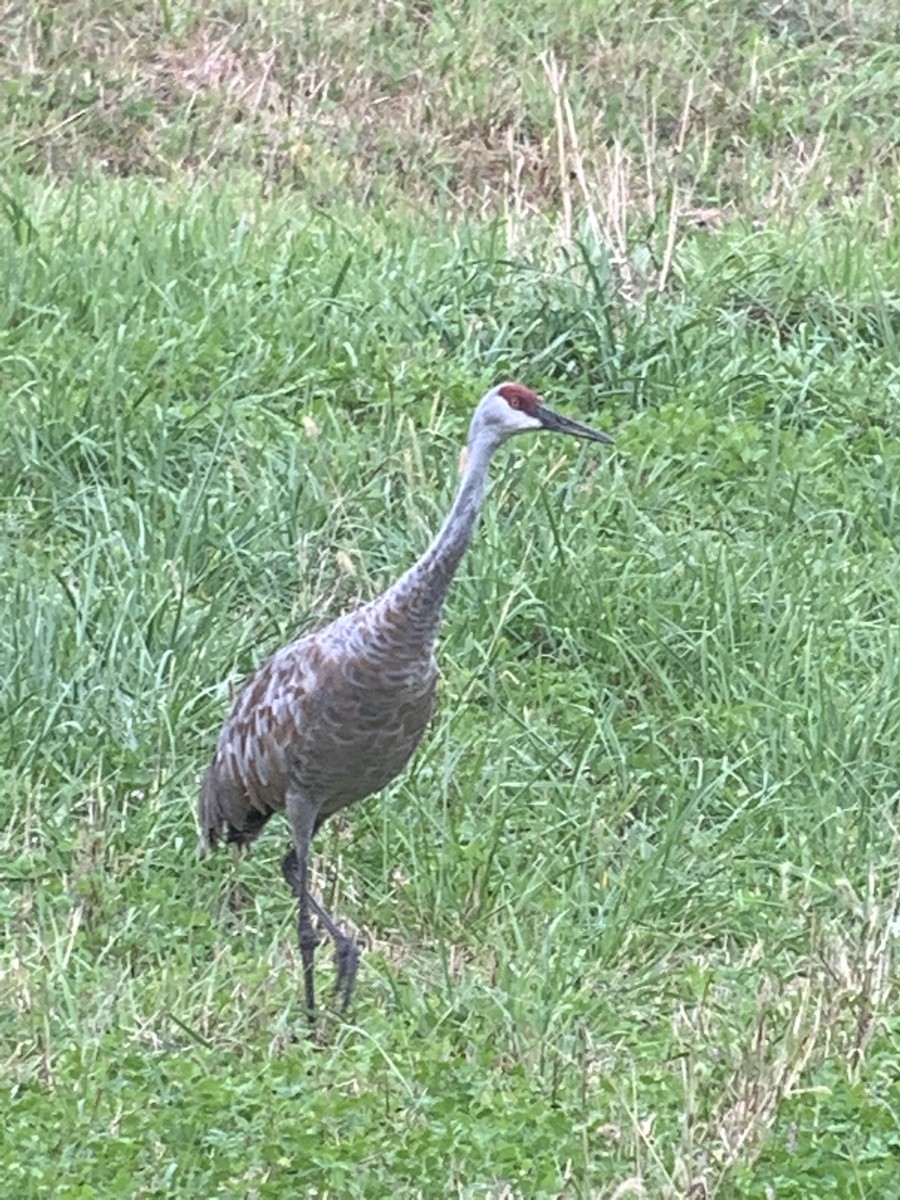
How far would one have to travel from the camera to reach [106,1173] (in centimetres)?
408

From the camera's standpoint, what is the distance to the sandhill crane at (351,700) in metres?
4.92

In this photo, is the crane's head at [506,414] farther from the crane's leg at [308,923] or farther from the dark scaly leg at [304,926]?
the dark scaly leg at [304,926]

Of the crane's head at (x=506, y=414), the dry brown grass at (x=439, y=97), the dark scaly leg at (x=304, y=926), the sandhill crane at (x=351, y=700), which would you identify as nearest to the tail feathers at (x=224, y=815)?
the sandhill crane at (x=351, y=700)

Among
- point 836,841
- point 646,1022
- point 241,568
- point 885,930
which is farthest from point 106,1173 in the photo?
point 241,568

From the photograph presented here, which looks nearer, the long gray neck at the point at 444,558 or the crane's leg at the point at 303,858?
the long gray neck at the point at 444,558

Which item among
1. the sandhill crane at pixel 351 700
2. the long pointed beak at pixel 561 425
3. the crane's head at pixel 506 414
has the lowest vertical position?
the sandhill crane at pixel 351 700

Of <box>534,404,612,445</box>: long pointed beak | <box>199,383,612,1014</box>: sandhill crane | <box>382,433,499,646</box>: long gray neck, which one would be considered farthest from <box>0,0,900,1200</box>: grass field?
<box>534,404,612,445</box>: long pointed beak

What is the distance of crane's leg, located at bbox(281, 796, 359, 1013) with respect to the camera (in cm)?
507

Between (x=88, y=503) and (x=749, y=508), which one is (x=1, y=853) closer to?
(x=88, y=503)

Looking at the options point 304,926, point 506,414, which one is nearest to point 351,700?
point 304,926

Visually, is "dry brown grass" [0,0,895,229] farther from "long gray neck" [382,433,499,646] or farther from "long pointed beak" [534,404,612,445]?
"long gray neck" [382,433,499,646]

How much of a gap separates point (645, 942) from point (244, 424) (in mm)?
2767

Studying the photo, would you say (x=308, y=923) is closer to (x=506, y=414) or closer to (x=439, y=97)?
(x=506, y=414)

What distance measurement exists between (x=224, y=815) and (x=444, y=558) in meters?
1.05
